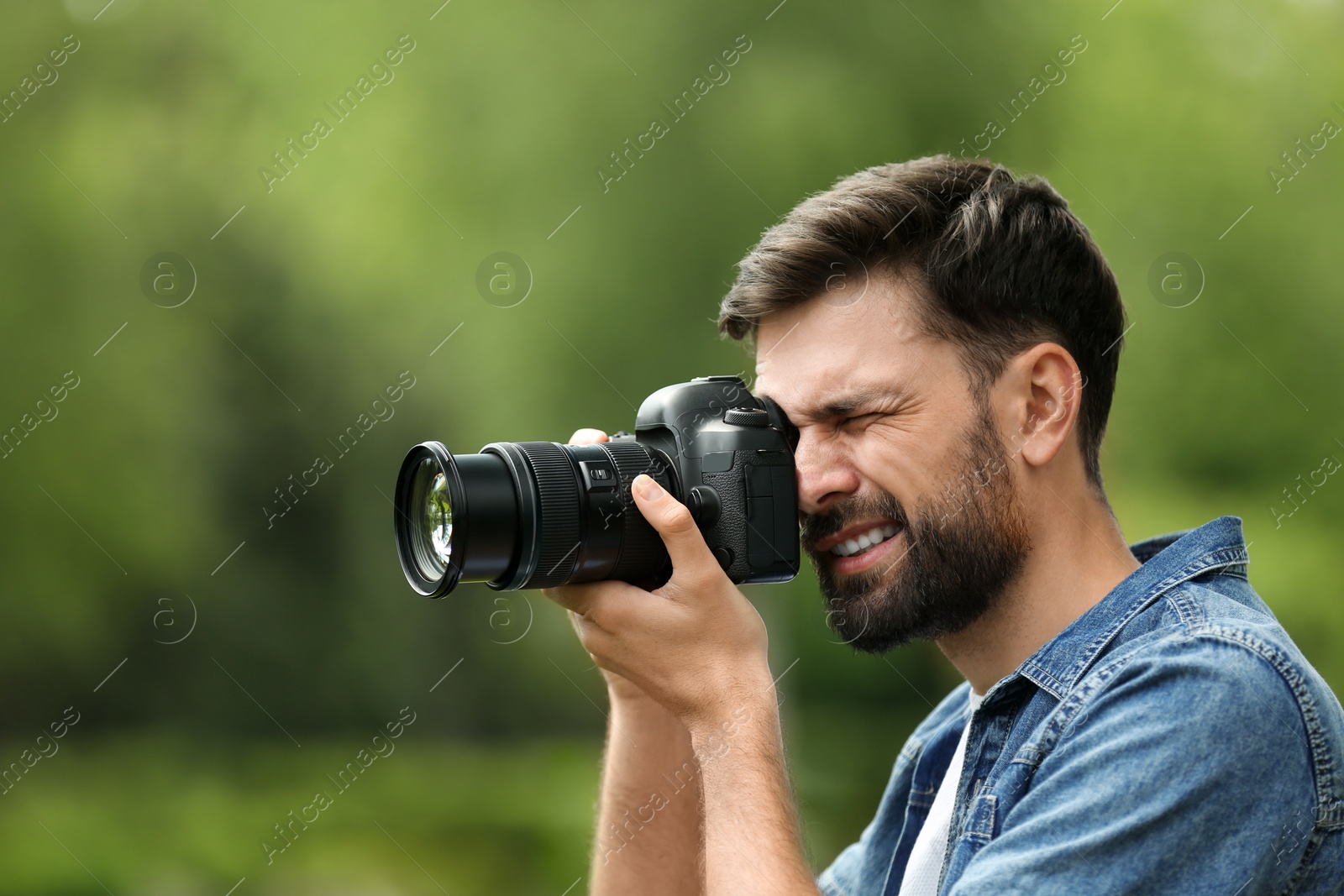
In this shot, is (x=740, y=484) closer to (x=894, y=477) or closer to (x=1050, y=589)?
(x=894, y=477)

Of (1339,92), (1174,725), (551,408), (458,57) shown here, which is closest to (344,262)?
(458,57)

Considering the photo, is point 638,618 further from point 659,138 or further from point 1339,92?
point 1339,92

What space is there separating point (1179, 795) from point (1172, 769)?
0.08 feet

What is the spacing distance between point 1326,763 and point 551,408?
3.78 m

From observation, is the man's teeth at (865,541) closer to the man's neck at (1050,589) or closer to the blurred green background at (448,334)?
the man's neck at (1050,589)

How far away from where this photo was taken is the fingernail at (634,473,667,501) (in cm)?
146

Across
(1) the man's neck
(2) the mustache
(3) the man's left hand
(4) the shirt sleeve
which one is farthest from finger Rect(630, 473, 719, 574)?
(4) the shirt sleeve

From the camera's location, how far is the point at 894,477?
59.3 inches

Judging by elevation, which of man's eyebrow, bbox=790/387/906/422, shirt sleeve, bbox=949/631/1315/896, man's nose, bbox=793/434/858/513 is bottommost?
shirt sleeve, bbox=949/631/1315/896

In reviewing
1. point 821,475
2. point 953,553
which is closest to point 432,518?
point 821,475

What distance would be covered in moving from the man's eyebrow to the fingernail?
0.82 ft

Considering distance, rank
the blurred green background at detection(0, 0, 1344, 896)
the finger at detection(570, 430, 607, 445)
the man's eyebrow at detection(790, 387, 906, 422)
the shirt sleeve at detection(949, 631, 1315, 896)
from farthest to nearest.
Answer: the blurred green background at detection(0, 0, 1344, 896)
the finger at detection(570, 430, 607, 445)
the man's eyebrow at detection(790, 387, 906, 422)
the shirt sleeve at detection(949, 631, 1315, 896)

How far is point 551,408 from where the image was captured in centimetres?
471

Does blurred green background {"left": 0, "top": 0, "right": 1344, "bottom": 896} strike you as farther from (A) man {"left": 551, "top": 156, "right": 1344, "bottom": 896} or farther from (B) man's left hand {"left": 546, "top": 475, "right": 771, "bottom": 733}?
(B) man's left hand {"left": 546, "top": 475, "right": 771, "bottom": 733}
